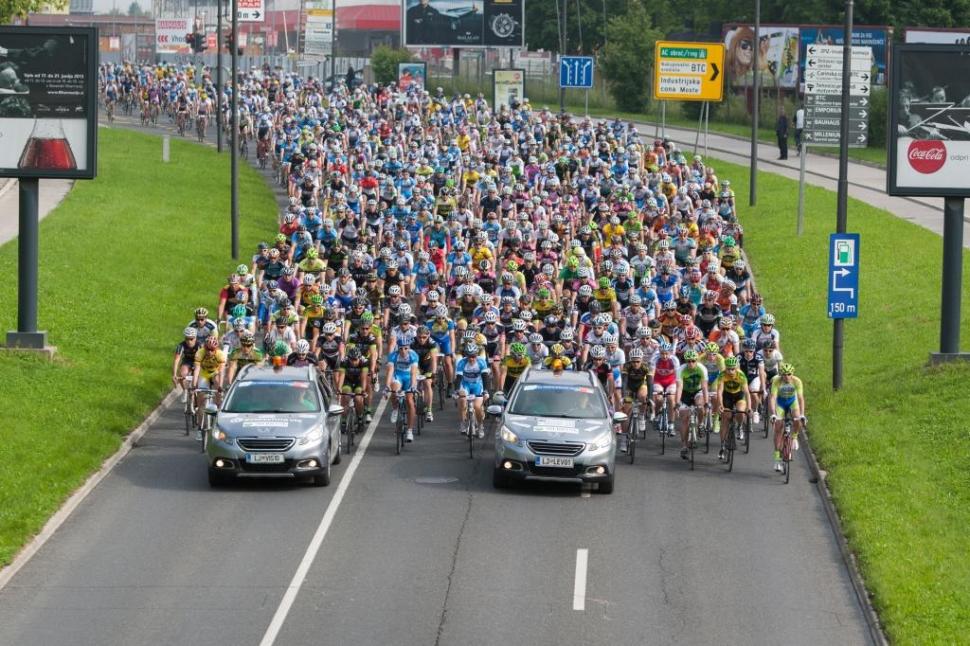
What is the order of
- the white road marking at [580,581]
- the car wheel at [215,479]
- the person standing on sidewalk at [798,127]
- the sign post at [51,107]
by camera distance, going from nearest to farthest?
the white road marking at [580,581], the car wheel at [215,479], the sign post at [51,107], the person standing on sidewalk at [798,127]

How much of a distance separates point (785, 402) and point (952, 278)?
7015 mm

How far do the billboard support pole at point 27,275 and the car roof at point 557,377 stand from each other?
9.48 meters

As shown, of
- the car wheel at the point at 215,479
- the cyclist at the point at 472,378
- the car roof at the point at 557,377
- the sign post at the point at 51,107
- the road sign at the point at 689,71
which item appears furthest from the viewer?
the road sign at the point at 689,71

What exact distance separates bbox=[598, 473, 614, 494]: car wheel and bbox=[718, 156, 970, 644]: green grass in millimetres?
2825

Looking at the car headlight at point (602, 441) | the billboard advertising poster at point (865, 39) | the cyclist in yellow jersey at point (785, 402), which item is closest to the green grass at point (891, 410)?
→ the cyclist in yellow jersey at point (785, 402)

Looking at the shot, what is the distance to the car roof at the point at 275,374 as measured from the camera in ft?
80.3

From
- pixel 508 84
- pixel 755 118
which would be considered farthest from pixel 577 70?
pixel 508 84

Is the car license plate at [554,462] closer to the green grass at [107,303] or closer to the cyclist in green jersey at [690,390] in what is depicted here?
the cyclist in green jersey at [690,390]

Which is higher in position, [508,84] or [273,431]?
[508,84]

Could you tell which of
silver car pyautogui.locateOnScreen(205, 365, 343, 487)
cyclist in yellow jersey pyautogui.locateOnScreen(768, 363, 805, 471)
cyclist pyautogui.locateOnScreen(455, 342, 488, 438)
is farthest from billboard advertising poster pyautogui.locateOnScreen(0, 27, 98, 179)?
cyclist in yellow jersey pyautogui.locateOnScreen(768, 363, 805, 471)

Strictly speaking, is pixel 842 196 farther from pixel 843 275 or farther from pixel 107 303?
pixel 107 303

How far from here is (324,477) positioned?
23.5 meters

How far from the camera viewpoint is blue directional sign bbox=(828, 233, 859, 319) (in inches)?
1144

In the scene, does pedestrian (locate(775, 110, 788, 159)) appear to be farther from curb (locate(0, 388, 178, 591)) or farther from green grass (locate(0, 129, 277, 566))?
curb (locate(0, 388, 178, 591))
